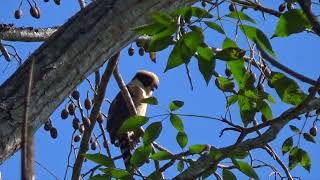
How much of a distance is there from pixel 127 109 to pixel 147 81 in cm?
118

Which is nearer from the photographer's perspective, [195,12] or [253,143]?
[195,12]

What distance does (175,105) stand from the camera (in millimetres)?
1996

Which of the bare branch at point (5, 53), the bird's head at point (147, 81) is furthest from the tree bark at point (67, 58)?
→ the bird's head at point (147, 81)

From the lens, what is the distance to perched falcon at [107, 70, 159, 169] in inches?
216

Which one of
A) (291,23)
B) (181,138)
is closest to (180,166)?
(181,138)

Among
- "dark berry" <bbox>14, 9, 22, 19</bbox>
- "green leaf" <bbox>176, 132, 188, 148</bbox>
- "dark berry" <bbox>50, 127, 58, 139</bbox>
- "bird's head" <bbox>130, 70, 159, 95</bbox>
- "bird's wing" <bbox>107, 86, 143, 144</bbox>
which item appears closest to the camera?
"green leaf" <bbox>176, 132, 188, 148</bbox>

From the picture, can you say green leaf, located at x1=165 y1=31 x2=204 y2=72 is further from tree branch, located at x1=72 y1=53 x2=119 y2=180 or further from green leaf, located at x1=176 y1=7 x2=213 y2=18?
tree branch, located at x1=72 y1=53 x2=119 y2=180

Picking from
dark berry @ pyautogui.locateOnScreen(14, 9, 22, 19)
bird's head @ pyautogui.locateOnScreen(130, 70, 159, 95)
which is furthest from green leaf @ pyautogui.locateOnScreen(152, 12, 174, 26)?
bird's head @ pyautogui.locateOnScreen(130, 70, 159, 95)

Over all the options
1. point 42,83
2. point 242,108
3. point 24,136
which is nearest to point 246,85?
point 242,108

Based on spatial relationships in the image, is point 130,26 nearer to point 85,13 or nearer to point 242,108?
point 85,13

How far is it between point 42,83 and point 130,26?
0.34 metres

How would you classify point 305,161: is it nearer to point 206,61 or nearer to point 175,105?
point 175,105

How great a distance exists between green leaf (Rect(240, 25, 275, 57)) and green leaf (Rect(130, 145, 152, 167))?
0.47 metres

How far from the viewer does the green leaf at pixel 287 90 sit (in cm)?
185
